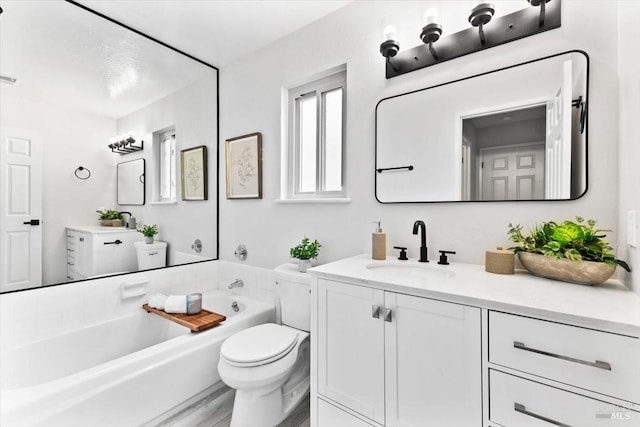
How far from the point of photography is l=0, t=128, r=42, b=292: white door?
161 cm

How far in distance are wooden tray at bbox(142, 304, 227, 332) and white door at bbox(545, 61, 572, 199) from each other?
1.92 metres

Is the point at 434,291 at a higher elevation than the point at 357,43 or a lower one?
lower

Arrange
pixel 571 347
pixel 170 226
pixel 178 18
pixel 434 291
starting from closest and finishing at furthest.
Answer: pixel 571 347
pixel 434 291
pixel 178 18
pixel 170 226

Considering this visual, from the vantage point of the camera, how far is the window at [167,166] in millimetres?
2355

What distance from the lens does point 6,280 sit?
160cm

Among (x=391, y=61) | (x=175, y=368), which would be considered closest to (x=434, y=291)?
(x=391, y=61)

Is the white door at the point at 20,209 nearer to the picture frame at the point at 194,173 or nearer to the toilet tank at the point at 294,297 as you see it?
the picture frame at the point at 194,173

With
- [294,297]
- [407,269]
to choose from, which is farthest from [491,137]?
[294,297]

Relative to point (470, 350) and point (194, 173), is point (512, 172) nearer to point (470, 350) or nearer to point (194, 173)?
point (470, 350)

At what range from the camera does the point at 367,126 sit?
1.74 metres

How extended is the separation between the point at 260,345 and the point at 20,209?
1.65m

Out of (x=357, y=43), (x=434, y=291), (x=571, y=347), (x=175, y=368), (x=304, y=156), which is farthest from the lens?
(x=304, y=156)

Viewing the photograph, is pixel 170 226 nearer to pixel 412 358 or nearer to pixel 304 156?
pixel 304 156

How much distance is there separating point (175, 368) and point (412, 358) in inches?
51.1
